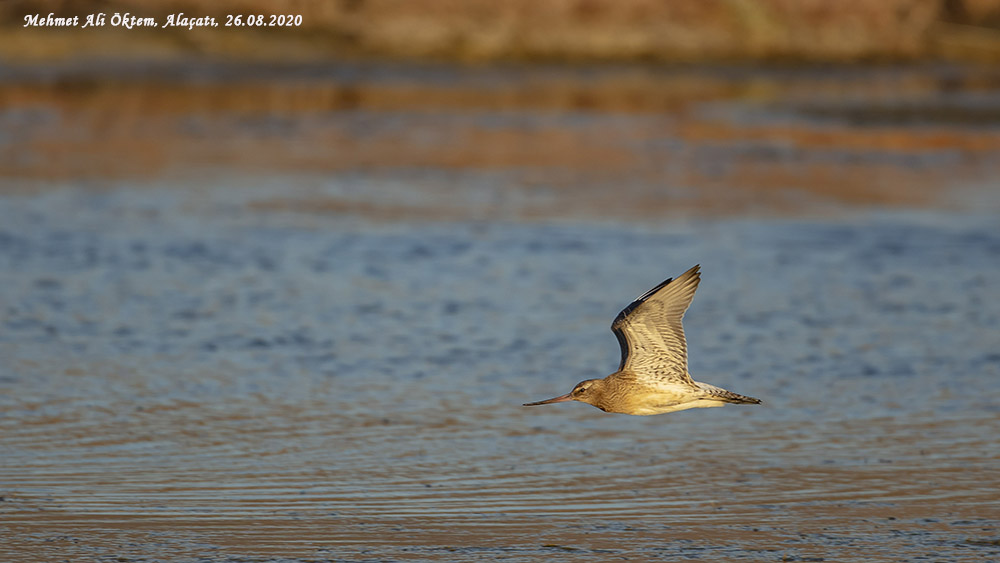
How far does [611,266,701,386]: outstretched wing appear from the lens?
761 centimetres

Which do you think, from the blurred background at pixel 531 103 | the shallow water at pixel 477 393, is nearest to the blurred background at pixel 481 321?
the shallow water at pixel 477 393

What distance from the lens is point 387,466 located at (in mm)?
8227

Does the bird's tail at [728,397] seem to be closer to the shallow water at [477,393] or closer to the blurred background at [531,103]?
the shallow water at [477,393]

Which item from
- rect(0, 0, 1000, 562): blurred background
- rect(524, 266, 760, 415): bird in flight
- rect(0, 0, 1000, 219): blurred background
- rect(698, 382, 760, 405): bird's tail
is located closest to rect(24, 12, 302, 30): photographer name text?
rect(0, 0, 1000, 219): blurred background

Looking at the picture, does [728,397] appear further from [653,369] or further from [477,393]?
[477,393]

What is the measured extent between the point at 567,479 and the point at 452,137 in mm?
14887

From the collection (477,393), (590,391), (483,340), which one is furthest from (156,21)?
(590,391)

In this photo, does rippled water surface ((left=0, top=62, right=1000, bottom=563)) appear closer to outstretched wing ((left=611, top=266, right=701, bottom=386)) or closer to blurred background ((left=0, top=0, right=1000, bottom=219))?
blurred background ((left=0, top=0, right=1000, bottom=219))

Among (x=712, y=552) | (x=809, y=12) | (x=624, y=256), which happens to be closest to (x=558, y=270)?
(x=624, y=256)

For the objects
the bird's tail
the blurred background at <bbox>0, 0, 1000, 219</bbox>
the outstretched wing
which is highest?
the blurred background at <bbox>0, 0, 1000, 219</bbox>

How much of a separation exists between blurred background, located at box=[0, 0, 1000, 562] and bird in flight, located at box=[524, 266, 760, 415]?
0.41m

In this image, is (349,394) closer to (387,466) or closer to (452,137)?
(387,466)

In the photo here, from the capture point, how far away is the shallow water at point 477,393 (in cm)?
727

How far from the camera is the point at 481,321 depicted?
11.8 meters
